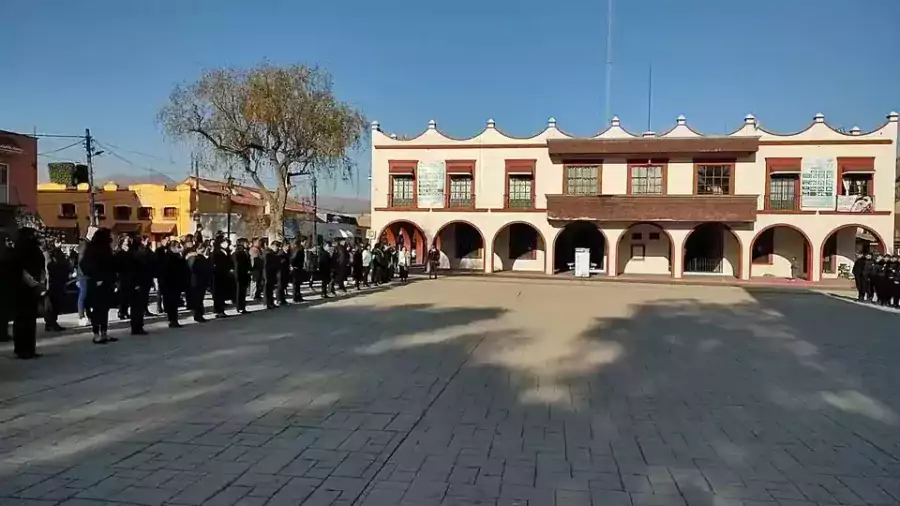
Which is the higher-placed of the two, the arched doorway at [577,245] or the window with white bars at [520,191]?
the window with white bars at [520,191]

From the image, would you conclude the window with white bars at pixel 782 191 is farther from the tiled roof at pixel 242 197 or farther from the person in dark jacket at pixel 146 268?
the tiled roof at pixel 242 197

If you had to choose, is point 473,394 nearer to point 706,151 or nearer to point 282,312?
point 282,312

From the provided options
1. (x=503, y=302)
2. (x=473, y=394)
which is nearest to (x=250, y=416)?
(x=473, y=394)

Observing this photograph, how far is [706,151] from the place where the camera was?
1537 inches

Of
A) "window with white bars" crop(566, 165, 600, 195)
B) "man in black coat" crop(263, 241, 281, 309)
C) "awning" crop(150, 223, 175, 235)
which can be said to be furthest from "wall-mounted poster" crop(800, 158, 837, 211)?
"awning" crop(150, 223, 175, 235)

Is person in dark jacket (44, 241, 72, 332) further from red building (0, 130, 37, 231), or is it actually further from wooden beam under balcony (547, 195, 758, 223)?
wooden beam under balcony (547, 195, 758, 223)

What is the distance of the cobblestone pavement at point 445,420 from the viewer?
16.3 feet

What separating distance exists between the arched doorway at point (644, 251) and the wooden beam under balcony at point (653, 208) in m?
2.29

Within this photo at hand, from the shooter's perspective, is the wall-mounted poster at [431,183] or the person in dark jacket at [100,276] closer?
the person in dark jacket at [100,276]

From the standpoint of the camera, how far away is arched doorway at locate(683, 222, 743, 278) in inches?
1628

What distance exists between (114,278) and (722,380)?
9.10 m

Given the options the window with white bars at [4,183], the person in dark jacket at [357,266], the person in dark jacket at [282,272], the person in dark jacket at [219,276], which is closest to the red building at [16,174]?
the window with white bars at [4,183]

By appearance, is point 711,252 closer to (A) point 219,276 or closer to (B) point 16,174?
(A) point 219,276

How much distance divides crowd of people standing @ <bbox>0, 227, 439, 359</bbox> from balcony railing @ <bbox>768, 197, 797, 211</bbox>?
28651 millimetres
